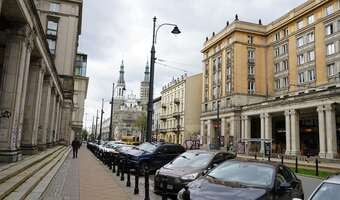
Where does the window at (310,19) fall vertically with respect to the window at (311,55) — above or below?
above

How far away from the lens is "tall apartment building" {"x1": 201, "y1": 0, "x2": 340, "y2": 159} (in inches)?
1836

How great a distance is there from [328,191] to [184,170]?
6.21m

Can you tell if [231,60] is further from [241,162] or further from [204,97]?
[241,162]

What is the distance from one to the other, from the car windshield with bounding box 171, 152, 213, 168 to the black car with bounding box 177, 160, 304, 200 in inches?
123

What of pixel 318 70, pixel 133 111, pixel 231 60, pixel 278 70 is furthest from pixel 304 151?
pixel 133 111

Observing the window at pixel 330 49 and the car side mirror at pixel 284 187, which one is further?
the window at pixel 330 49

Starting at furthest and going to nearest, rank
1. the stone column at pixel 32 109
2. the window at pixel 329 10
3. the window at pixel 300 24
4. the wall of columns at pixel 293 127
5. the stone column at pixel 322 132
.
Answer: the window at pixel 300 24 → the window at pixel 329 10 → the stone column at pixel 322 132 → the wall of columns at pixel 293 127 → the stone column at pixel 32 109

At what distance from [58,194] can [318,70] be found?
46.9 m

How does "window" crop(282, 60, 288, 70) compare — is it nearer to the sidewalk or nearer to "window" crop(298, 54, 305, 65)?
"window" crop(298, 54, 305, 65)

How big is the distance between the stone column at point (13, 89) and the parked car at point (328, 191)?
11927mm

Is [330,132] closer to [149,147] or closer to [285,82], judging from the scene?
[285,82]

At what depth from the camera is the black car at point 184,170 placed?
11008 millimetres

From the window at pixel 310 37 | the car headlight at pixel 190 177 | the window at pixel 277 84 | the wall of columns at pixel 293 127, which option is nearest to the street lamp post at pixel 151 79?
the car headlight at pixel 190 177

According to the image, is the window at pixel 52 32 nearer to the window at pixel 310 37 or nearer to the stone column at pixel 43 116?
the stone column at pixel 43 116
